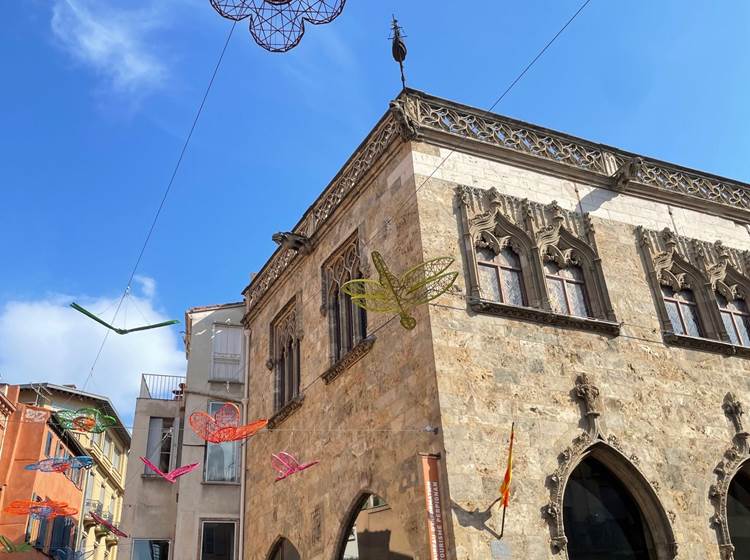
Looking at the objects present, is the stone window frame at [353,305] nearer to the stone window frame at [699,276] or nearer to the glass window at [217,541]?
the stone window frame at [699,276]

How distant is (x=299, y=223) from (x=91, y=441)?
28519mm

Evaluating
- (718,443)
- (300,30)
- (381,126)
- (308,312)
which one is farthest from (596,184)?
(300,30)

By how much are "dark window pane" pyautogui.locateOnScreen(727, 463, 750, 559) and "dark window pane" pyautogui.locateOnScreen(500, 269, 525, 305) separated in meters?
4.76

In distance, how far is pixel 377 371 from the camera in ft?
39.9

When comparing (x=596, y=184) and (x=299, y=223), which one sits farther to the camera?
(x=299, y=223)

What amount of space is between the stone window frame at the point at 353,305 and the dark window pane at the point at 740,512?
6.56 meters

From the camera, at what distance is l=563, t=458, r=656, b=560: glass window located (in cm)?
1072

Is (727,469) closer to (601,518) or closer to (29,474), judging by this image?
(601,518)

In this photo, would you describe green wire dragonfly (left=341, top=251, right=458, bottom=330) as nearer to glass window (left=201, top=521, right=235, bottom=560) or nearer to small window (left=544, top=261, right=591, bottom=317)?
small window (left=544, top=261, right=591, bottom=317)

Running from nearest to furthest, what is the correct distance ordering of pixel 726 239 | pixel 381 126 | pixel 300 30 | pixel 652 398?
pixel 300 30 → pixel 652 398 → pixel 381 126 → pixel 726 239

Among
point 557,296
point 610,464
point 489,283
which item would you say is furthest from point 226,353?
point 610,464

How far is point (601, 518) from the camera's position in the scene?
11039 millimetres

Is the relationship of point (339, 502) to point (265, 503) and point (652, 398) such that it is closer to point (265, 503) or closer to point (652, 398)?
point (265, 503)

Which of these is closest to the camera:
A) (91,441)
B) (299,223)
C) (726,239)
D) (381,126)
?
(381,126)
